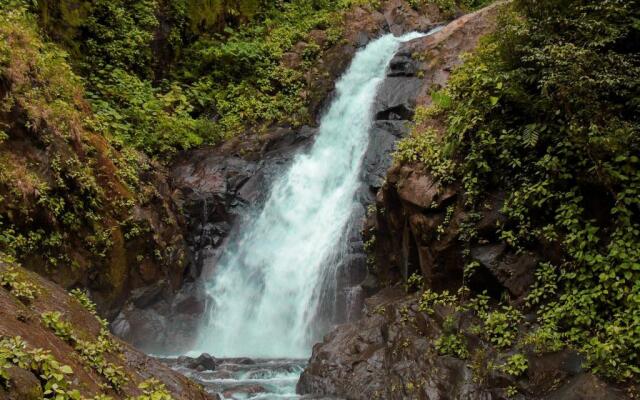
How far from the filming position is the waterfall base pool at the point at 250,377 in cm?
808

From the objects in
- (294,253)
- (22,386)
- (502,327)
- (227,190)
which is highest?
(227,190)

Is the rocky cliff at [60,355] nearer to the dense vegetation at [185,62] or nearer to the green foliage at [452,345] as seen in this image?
the green foliage at [452,345]

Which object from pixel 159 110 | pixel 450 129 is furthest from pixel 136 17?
pixel 450 129

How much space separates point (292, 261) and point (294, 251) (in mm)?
328

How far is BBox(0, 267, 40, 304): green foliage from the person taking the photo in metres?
5.20

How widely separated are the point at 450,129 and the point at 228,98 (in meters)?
10.2

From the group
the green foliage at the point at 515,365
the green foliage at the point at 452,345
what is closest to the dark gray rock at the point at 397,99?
the green foliage at the point at 452,345

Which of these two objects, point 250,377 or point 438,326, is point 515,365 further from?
point 250,377

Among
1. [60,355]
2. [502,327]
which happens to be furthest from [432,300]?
[60,355]

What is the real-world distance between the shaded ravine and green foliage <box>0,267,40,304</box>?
3.94 meters

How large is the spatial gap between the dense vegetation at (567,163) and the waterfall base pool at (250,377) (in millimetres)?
2849

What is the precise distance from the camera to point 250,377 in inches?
355

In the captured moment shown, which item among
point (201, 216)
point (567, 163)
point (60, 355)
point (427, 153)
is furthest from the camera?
point (201, 216)

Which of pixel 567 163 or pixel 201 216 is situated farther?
pixel 201 216
